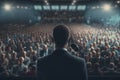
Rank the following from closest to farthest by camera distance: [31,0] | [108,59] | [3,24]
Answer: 1. [108,59]
2. [31,0]
3. [3,24]

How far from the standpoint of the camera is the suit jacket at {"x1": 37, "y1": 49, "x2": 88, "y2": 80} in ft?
9.29

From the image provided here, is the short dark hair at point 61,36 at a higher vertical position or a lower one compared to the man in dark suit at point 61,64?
higher

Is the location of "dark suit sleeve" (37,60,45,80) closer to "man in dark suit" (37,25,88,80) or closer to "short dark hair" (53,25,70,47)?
"man in dark suit" (37,25,88,80)

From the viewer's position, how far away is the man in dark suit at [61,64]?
283cm

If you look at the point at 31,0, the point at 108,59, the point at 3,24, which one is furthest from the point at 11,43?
the point at 3,24

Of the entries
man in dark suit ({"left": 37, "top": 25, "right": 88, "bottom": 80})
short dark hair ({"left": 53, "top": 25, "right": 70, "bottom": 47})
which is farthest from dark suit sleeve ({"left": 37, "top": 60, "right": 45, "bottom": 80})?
short dark hair ({"left": 53, "top": 25, "right": 70, "bottom": 47})

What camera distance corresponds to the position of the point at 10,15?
46.4m

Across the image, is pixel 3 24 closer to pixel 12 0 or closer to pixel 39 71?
pixel 12 0

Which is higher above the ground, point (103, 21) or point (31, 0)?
point (31, 0)

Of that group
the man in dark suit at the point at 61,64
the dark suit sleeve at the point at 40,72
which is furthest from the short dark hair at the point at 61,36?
the dark suit sleeve at the point at 40,72

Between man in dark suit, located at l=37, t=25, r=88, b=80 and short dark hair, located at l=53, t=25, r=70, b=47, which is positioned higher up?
short dark hair, located at l=53, t=25, r=70, b=47

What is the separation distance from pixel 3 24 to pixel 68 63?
1703 inches

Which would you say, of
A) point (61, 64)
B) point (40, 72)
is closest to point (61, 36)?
point (61, 64)

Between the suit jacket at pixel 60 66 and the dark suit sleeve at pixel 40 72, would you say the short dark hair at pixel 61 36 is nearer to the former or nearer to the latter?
the suit jacket at pixel 60 66
